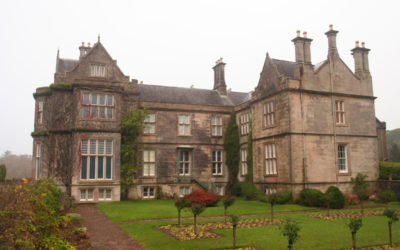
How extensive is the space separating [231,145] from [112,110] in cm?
1122

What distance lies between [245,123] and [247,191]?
19.9 feet

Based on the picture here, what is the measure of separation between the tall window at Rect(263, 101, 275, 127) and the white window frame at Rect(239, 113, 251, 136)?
2.81 m

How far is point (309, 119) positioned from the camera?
24.6 metres

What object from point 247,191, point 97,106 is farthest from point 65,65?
point 247,191

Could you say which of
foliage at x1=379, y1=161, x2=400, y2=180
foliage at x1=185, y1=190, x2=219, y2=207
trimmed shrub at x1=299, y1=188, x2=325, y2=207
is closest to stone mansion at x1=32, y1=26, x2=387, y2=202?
foliage at x1=379, y1=161, x2=400, y2=180

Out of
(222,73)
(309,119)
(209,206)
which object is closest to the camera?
(209,206)

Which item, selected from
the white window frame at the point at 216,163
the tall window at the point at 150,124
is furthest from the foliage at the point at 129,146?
the white window frame at the point at 216,163

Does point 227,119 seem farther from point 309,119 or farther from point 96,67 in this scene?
point 96,67

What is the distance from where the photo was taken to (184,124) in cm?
3069

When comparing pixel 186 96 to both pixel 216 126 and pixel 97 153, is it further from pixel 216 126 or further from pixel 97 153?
pixel 97 153

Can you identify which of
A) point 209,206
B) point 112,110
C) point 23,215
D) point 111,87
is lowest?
point 209,206

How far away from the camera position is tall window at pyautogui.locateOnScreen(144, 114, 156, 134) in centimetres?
2925

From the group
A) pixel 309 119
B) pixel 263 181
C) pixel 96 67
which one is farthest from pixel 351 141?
pixel 96 67

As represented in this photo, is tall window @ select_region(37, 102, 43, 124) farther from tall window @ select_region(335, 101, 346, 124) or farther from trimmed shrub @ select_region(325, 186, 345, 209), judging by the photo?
tall window @ select_region(335, 101, 346, 124)
